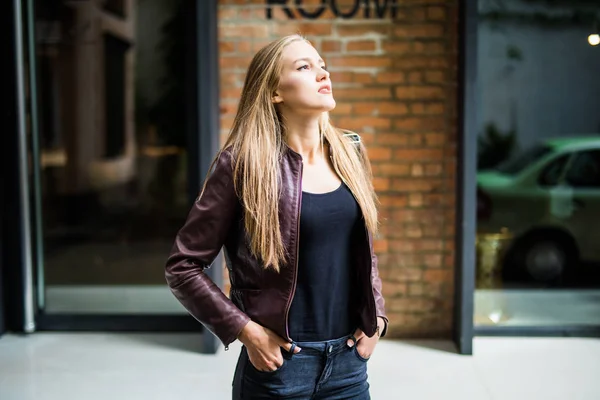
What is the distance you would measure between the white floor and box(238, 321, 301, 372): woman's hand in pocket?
1936 millimetres

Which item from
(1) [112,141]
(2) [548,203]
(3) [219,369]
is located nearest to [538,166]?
(2) [548,203]

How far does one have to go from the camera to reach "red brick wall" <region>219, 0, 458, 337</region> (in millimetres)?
4520

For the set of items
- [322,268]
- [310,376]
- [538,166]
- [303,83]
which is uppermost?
[303,83]

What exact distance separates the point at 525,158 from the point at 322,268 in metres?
3.16

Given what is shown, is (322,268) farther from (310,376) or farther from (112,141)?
(112,141)

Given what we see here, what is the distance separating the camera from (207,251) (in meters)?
1.94

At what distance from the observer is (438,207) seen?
4.61 meters

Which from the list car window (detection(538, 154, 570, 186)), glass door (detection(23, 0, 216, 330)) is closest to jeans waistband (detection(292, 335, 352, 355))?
glass door (detection(23, 0, 216, 330))

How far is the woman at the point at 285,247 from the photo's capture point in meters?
1.92

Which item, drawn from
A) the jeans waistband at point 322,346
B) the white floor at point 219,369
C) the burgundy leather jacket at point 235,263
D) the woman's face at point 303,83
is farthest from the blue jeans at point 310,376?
the white floor at point 219,369

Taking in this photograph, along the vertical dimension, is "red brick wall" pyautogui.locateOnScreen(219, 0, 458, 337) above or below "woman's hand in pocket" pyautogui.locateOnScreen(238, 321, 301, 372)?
above

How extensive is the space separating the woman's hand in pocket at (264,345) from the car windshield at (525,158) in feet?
10.5

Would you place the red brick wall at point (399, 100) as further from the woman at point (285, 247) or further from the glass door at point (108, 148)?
the woman at point (285, 247)

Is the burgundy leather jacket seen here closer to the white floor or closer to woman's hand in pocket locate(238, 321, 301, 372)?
woman's hand in pocket locate(238, 321, 301, 372)
